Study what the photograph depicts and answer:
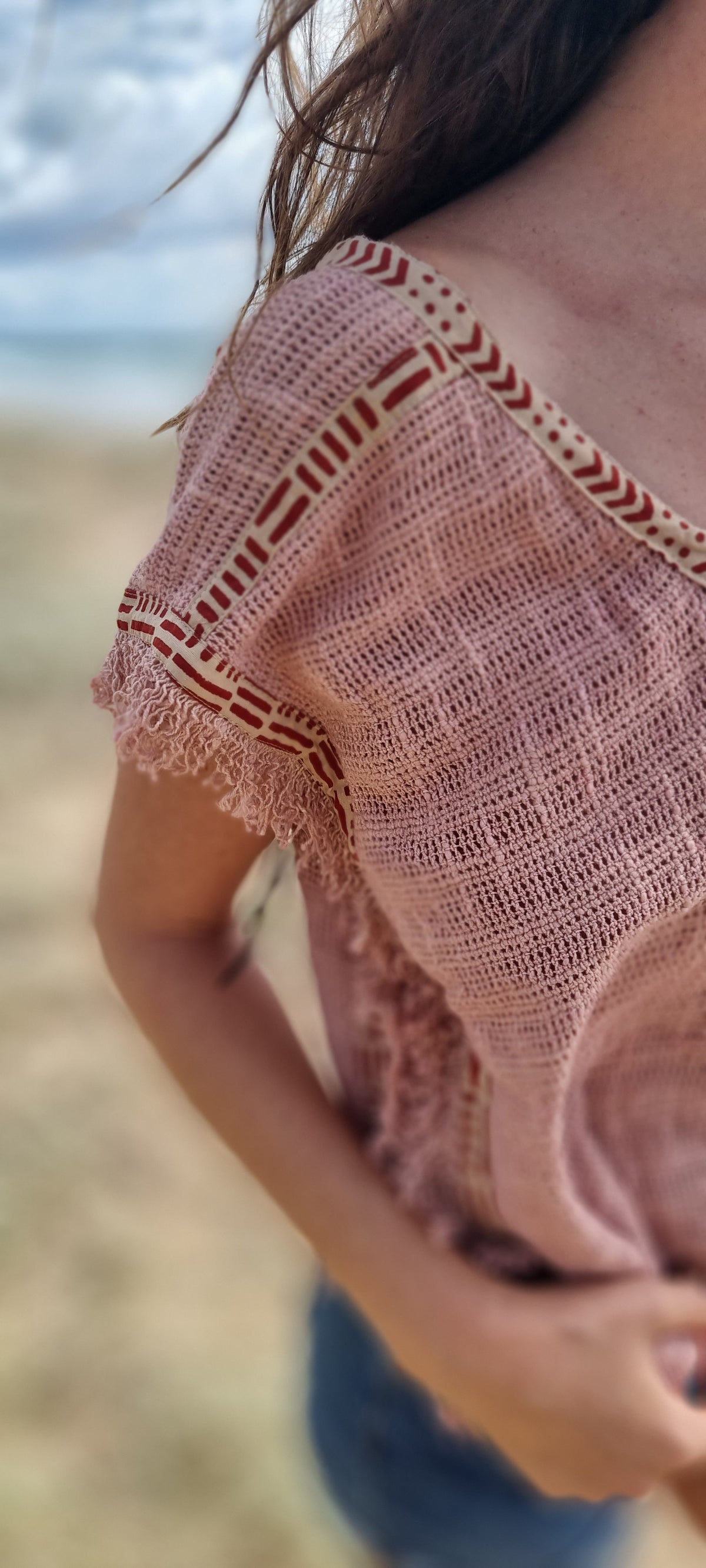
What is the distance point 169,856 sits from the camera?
2.11ft

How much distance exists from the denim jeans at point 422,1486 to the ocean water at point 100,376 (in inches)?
247

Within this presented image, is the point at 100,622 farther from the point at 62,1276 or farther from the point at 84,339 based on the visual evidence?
the point at 84,339

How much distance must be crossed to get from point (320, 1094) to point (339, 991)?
0.22ft

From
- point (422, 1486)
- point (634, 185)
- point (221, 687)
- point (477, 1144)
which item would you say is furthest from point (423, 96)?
point (422, 1486)

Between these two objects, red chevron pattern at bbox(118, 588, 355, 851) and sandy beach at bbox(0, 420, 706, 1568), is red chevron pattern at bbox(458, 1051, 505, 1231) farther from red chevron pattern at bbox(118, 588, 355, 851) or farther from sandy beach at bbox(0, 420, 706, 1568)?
sandy beach at bbox(0, 420, 706, 1568)

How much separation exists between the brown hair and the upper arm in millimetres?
276

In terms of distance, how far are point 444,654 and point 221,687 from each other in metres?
0.10

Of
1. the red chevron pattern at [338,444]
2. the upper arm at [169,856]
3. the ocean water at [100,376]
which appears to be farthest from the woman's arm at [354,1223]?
the ocean water at [100,376]

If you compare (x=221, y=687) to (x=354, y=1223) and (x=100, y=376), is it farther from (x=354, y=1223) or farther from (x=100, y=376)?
(x=100, y=376)

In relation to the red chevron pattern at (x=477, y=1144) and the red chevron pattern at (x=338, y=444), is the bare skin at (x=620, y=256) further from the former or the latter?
the red chevron pattern at (x=477, y=1144)

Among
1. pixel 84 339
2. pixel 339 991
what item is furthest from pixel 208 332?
pixel 339 991

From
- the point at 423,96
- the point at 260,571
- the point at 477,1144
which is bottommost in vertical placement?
the point at 477,1144

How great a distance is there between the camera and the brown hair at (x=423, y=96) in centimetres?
61

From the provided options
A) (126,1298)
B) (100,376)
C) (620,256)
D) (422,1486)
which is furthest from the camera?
(100,376)
